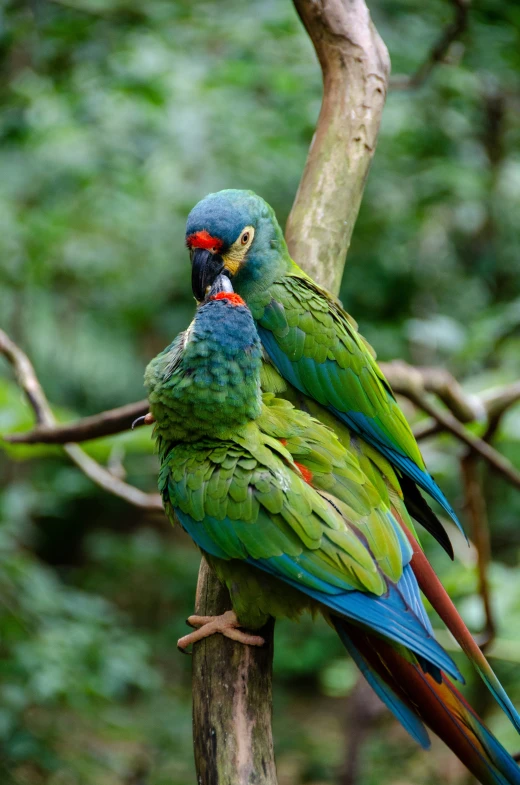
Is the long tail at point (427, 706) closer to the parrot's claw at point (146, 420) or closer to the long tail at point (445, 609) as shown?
the long tail at point (445, 609)

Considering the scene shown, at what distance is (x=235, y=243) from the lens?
5.74ft

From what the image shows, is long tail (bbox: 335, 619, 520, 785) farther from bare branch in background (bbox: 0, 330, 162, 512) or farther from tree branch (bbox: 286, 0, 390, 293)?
tree branch (bbox: 286, 0, 390, 293)

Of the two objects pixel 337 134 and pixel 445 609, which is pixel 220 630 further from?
pixel 337 134

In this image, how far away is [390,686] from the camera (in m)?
1.29

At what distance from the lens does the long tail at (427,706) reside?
3.84ft

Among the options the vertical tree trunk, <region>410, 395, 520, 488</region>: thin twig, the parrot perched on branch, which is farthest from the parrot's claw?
<region>410, 395, 520, 488</region>: thin twig

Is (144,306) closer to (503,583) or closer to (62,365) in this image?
(62,365)

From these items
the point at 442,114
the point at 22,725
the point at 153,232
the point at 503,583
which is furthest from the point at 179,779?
the point at 442,114

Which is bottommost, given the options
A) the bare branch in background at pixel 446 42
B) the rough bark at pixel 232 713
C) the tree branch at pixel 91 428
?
the rough bark at pixel 232 713

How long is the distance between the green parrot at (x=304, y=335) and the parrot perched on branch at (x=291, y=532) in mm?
255

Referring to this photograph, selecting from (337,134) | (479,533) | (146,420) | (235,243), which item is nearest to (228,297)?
(146,420)

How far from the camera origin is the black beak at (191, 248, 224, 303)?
5.62ft

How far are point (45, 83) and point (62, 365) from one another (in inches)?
81.3

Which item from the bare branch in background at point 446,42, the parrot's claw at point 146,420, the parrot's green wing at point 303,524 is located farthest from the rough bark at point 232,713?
the bare branch in background at point 446,42
